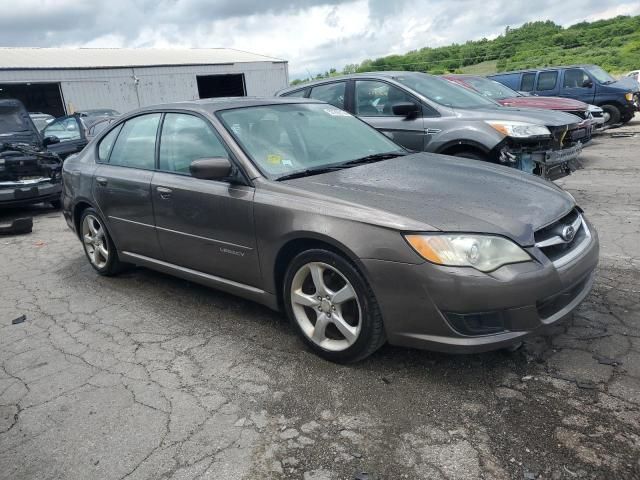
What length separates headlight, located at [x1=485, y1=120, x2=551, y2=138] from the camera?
19.3 feet

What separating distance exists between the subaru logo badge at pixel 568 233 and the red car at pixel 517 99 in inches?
254

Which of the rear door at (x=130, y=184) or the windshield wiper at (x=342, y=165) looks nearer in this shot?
the windshield wiper at (x=342, y=165)

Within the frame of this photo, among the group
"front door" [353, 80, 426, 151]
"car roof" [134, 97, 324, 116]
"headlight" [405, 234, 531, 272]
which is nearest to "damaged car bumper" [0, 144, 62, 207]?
"car roof" [134, 97, 324, 116]

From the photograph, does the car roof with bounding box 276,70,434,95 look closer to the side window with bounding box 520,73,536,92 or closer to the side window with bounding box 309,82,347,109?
the side window with bounding box 309,82,347,109

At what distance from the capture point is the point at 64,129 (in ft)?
37.7

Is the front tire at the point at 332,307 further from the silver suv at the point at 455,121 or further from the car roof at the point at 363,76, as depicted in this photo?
the car roof at the point at 363,76

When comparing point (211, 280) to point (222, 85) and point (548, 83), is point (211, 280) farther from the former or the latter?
point (222, 85)

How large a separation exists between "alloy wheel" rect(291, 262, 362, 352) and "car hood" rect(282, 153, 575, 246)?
0.43m

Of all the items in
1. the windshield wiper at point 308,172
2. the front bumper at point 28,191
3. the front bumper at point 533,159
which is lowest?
the front bumper at point 28,191

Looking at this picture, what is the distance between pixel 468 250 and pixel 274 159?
4.92ft

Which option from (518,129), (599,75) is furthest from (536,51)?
(518,129)

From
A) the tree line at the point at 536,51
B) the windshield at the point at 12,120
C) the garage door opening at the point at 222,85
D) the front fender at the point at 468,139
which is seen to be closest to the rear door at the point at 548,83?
the front fender at the point at 468,139

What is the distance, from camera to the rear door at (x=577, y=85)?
13859 mm

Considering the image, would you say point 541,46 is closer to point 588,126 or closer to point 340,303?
point 588,126
